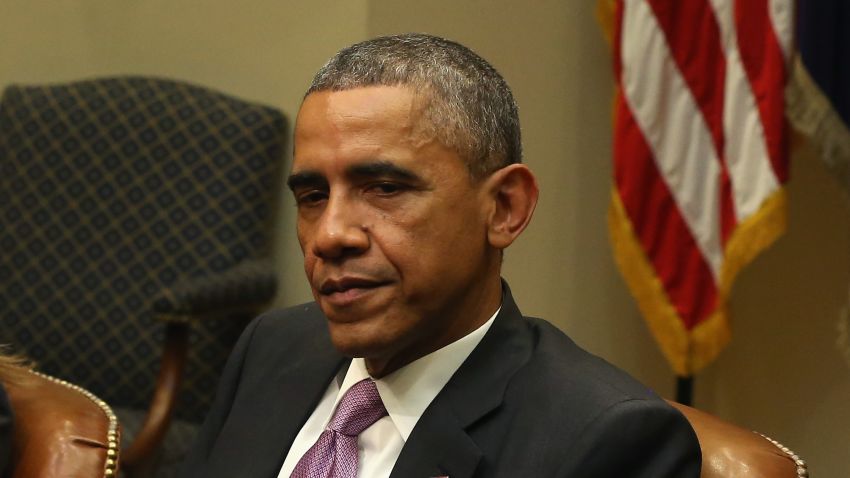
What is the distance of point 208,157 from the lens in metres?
3.61

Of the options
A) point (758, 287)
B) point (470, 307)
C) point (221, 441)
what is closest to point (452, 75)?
point (470, 307)

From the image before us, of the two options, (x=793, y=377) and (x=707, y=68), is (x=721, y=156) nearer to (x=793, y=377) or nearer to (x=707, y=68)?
(x=707, y=68)

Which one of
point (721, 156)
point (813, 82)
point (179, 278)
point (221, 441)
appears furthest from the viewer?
point (179, 278)

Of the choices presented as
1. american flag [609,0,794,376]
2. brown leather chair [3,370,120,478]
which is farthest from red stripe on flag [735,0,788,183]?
brown leather chair [3,370,120,478]

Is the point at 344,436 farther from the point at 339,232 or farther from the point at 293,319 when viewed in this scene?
the point at 293,319

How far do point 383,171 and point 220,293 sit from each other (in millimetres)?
1789

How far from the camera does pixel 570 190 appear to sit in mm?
3752

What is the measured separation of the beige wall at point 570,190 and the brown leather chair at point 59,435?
1718 millimetres

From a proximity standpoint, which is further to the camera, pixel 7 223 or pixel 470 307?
pixel 7 223

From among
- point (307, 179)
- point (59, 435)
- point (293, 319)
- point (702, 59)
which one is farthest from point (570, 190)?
point (307, 179)

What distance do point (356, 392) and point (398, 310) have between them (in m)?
0.22

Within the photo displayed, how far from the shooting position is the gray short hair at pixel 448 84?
5.26 ft

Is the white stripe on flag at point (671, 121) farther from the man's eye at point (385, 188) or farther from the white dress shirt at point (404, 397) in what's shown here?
the man's eye at point (385, 188)

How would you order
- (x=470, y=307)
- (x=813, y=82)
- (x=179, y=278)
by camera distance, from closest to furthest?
(x=470, y=307), (x=813, y=82), (x=179, y=278)
